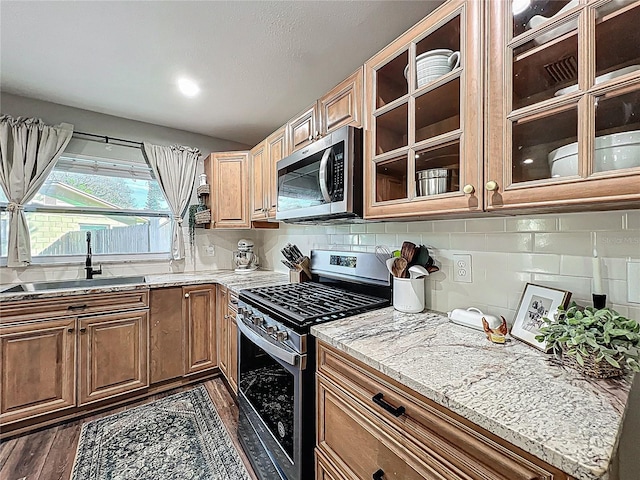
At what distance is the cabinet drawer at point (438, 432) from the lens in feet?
1.93

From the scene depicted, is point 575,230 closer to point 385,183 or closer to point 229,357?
point 385,183

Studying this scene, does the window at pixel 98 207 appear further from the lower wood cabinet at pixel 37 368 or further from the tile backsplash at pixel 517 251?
the tile backsplash at pixel 517 251

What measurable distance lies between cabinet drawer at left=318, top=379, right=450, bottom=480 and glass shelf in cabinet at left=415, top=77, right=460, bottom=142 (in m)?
1.08

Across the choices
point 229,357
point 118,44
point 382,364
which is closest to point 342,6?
point 118,44

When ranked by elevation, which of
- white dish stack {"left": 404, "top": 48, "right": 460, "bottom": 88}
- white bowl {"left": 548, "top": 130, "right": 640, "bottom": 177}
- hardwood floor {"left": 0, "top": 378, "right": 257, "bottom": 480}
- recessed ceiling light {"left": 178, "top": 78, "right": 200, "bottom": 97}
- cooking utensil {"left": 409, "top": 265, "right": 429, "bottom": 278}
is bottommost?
hardwood floor {"left": 0, "top": 378, "right": 257, "bottom": 480}

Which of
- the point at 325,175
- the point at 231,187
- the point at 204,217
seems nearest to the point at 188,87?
the point at 231,187

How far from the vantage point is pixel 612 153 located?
0.73 m

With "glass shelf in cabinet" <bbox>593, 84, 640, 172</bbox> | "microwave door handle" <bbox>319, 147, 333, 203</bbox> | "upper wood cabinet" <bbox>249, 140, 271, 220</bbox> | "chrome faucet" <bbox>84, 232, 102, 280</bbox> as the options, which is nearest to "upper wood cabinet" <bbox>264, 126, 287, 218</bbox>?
"upper wood cabinet" <bbox>249, 140, 271, 220</bbox>

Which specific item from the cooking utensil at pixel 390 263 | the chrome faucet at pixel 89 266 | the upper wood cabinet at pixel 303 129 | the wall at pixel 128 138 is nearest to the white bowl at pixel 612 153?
the cooking utensil at pixel 390 263

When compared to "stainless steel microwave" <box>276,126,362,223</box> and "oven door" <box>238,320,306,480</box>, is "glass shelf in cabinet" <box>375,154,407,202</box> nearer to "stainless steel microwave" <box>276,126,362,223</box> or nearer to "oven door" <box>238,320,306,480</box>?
"stainless steel microwave" <box>276,126,362,223</box>

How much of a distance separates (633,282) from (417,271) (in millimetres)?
708

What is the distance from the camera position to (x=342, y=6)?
1434 millimetres

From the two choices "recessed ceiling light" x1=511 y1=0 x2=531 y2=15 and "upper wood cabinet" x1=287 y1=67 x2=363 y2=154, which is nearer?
"recessed ceiling light" x1=511 y1=0 x2=531 y2=15

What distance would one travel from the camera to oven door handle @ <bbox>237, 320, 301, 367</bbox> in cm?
123
